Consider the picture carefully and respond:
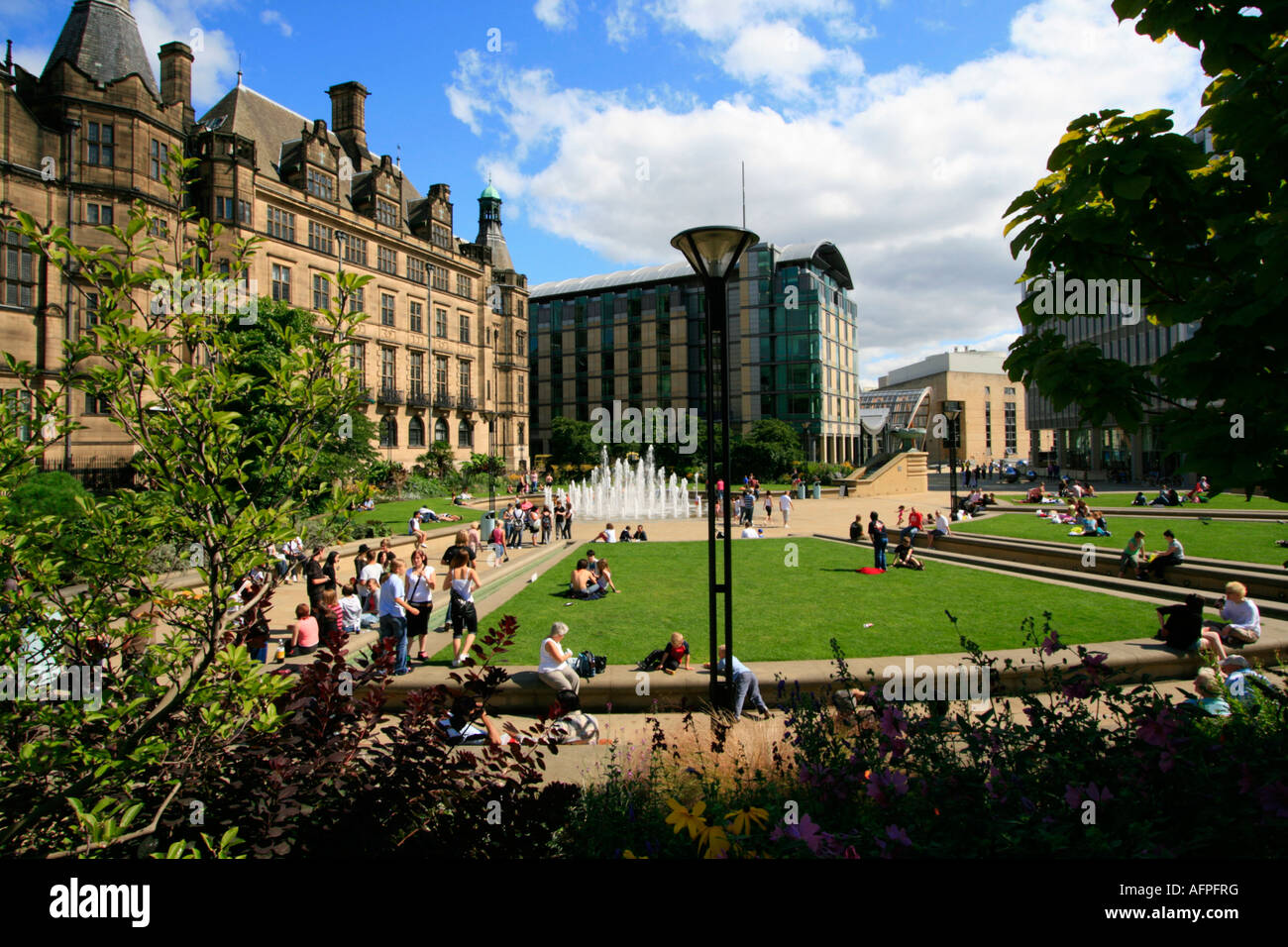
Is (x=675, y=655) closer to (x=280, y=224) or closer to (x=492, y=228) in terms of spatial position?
(x=280, y=224)

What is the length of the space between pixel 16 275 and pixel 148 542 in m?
37.9

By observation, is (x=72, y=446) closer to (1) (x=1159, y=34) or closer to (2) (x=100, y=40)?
(2) (x=100, y=40)

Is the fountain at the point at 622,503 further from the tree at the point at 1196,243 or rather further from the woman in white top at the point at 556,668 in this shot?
the tree at the point at 1196,243

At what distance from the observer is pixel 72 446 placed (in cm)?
3219

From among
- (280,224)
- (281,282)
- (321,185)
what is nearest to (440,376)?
(281,282)

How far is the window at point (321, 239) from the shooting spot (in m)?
47.0

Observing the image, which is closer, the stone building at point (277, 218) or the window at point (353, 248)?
the stone building at point (277, 218)

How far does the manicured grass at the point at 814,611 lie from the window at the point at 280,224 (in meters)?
36.6

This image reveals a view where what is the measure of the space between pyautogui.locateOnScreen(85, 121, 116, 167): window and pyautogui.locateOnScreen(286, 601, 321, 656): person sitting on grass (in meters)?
33.8

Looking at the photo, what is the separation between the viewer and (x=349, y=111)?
179 ft

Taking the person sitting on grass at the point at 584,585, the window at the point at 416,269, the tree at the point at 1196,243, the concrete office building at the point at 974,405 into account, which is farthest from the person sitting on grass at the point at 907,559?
the concrete office building at the point at 974,405

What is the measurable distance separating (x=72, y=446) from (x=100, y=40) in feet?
67.4

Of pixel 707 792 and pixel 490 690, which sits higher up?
pixel 490 690
